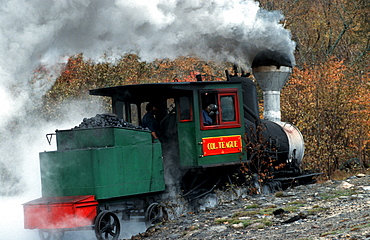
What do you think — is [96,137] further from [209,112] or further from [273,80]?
[273,80]

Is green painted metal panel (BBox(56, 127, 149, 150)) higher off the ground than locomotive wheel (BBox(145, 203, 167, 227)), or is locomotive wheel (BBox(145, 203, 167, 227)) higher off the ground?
green painted metal panel (BBox(56, 127, 149, 150))

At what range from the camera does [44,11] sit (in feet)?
27.2

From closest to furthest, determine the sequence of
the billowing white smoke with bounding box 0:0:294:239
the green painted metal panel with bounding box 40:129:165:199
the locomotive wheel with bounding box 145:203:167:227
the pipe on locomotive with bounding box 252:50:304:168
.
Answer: the billowing white smoke with bounding box 0:0:294:239 → the green painted metal panel with bounding box 40:129:165:199 → the locomotive wheel with bounding box 145:203:167:227 → the pipe on locomotive with bounding box 252:50:304:168

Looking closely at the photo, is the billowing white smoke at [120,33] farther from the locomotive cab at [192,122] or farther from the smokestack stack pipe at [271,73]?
the locomotive cab at [192,122]

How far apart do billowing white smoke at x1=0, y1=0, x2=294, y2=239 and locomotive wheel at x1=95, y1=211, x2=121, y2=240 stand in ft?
6.09

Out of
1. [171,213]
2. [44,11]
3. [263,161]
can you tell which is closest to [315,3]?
[263,161]

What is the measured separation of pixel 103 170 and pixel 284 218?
296 cm

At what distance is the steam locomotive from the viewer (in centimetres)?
929

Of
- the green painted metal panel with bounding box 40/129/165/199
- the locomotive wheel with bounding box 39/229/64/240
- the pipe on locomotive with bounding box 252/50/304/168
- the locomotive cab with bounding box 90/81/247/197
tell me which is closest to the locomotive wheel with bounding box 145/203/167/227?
the green painted metal panel with bounding box 40/129/165/199

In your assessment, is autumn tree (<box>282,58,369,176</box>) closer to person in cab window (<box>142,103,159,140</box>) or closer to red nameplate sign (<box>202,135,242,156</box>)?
red nameplate sign (<box>202,135,242,156</box>)

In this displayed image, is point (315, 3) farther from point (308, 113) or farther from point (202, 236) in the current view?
point (202, 236)

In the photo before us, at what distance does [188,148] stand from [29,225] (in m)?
3.43

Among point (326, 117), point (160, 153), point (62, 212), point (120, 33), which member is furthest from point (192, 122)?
point (326, 117)

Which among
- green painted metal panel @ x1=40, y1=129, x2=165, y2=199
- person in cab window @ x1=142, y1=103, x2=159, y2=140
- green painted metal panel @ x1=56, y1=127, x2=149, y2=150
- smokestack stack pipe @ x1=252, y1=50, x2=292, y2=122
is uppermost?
smokestack stack pipe @ x1=252, y1=50, x2=292, y2=122
